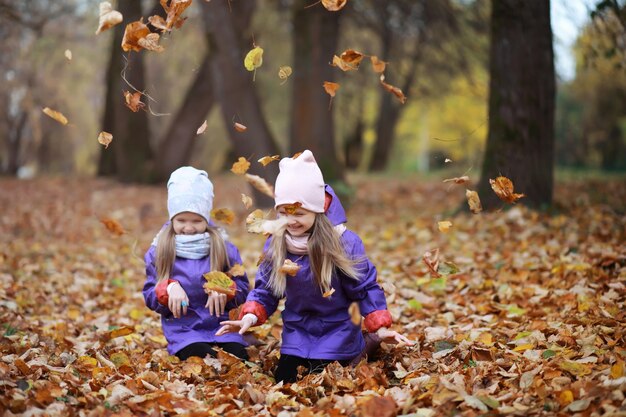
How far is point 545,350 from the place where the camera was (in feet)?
12.4

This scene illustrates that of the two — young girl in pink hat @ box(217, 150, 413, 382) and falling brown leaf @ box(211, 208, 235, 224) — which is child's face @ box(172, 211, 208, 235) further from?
young girl in pink hat @ box(217, 150, 413, 382)

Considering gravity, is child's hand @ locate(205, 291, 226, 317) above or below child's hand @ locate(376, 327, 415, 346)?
above

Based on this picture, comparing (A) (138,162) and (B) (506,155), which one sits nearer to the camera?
(B) (506,155)

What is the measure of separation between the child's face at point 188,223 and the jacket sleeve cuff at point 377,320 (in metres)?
1.24

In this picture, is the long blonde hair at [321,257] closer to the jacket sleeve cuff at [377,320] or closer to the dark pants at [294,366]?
the jacket sleeve cuff at [377,320]

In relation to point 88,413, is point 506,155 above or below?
above

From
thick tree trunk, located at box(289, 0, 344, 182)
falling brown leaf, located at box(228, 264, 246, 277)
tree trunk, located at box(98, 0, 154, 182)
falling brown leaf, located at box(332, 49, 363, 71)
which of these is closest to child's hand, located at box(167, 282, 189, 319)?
falling brown leaf, located at box(228, 264, 246, 277)

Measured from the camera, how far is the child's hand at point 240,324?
12.3 ft

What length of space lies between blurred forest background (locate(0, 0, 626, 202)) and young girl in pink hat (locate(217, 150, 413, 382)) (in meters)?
1.11

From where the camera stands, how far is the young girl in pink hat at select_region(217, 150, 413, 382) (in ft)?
12.2

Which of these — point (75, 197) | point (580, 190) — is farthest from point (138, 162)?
point (580, 190)

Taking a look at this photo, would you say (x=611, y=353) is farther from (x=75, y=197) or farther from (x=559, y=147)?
(x=559, y=147)

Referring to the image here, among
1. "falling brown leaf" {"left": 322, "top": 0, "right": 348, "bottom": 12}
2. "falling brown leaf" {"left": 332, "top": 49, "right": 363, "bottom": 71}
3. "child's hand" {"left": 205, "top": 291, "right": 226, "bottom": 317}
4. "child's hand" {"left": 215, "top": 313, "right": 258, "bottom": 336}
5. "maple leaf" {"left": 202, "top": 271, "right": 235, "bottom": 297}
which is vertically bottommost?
"child's hand" {"left": 215, "top": 313, "right": 258, "bottom": 336}

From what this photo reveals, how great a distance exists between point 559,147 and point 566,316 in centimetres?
2267
